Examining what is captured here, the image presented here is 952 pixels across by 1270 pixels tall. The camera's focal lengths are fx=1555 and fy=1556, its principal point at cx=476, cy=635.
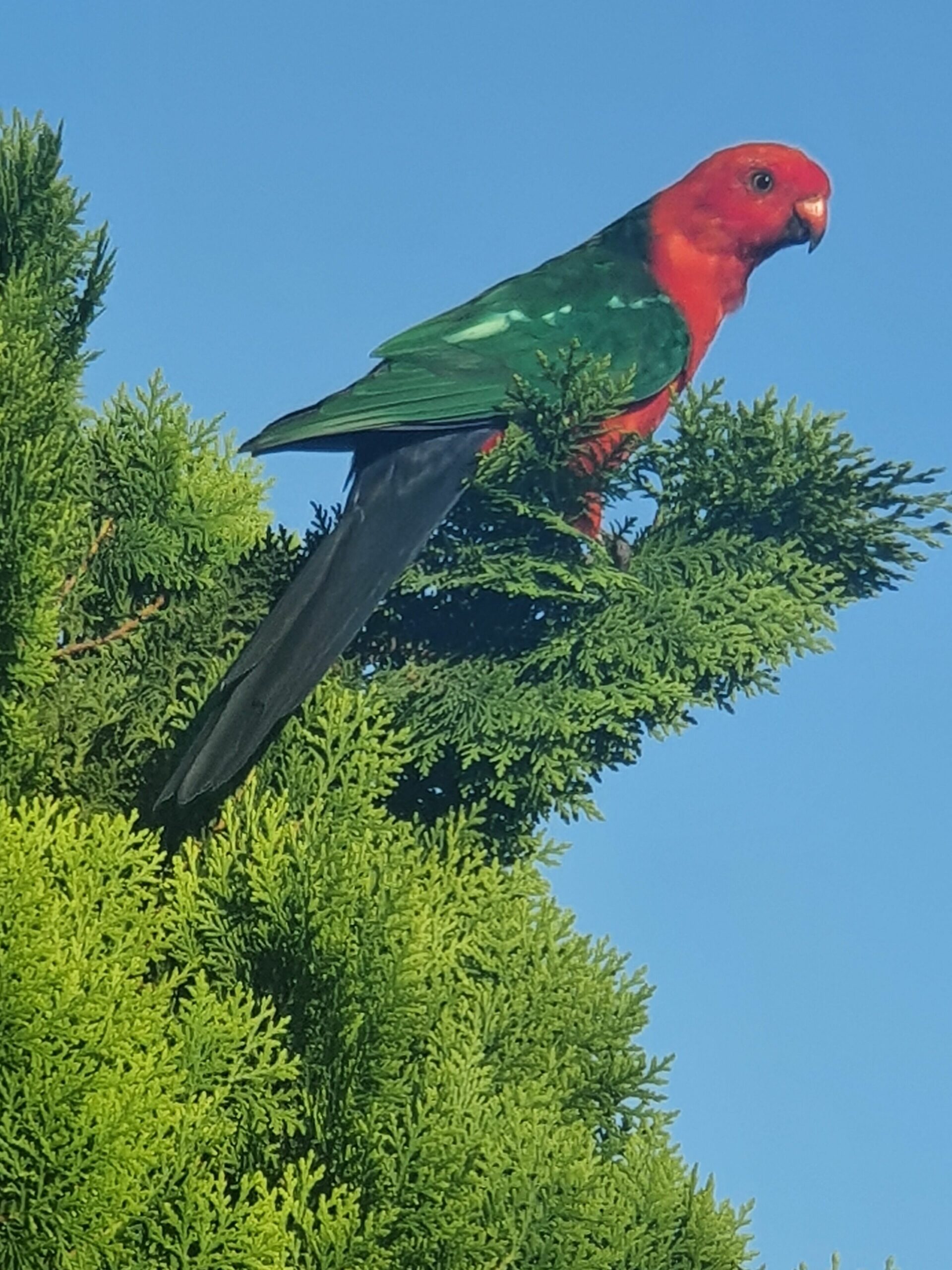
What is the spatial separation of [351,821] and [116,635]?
549 mm

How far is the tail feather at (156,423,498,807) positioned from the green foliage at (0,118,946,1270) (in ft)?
0.23

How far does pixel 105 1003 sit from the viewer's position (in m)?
1.88

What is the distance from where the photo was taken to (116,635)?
2.52 metres

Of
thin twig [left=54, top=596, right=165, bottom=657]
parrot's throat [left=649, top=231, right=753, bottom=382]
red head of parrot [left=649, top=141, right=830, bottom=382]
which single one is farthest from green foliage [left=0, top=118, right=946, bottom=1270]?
red head of parrot [left=649, top=141, right=830, bottom=382]

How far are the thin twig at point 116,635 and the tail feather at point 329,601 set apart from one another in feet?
0.78

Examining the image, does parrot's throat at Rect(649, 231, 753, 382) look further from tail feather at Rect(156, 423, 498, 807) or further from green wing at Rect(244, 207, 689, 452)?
tail feather at Rect(156, 423, 498, 807)

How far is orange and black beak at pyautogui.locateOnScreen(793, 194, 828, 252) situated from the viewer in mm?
3781

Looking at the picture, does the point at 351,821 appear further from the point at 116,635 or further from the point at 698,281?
the point at 698,281

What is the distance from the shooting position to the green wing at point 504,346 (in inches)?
111

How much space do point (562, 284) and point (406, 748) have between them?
1.39 metres

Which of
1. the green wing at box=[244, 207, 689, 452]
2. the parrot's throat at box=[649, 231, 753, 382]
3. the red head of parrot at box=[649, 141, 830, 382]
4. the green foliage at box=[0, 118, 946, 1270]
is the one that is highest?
the red head of parrot at box=[649, 141, 830, 382]

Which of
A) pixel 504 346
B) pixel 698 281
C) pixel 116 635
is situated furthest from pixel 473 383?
pixel 698 281

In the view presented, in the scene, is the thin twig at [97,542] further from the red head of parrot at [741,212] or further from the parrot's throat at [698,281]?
the red head of parrot at [741,212]

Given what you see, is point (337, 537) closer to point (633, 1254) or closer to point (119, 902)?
point (119, 902)
